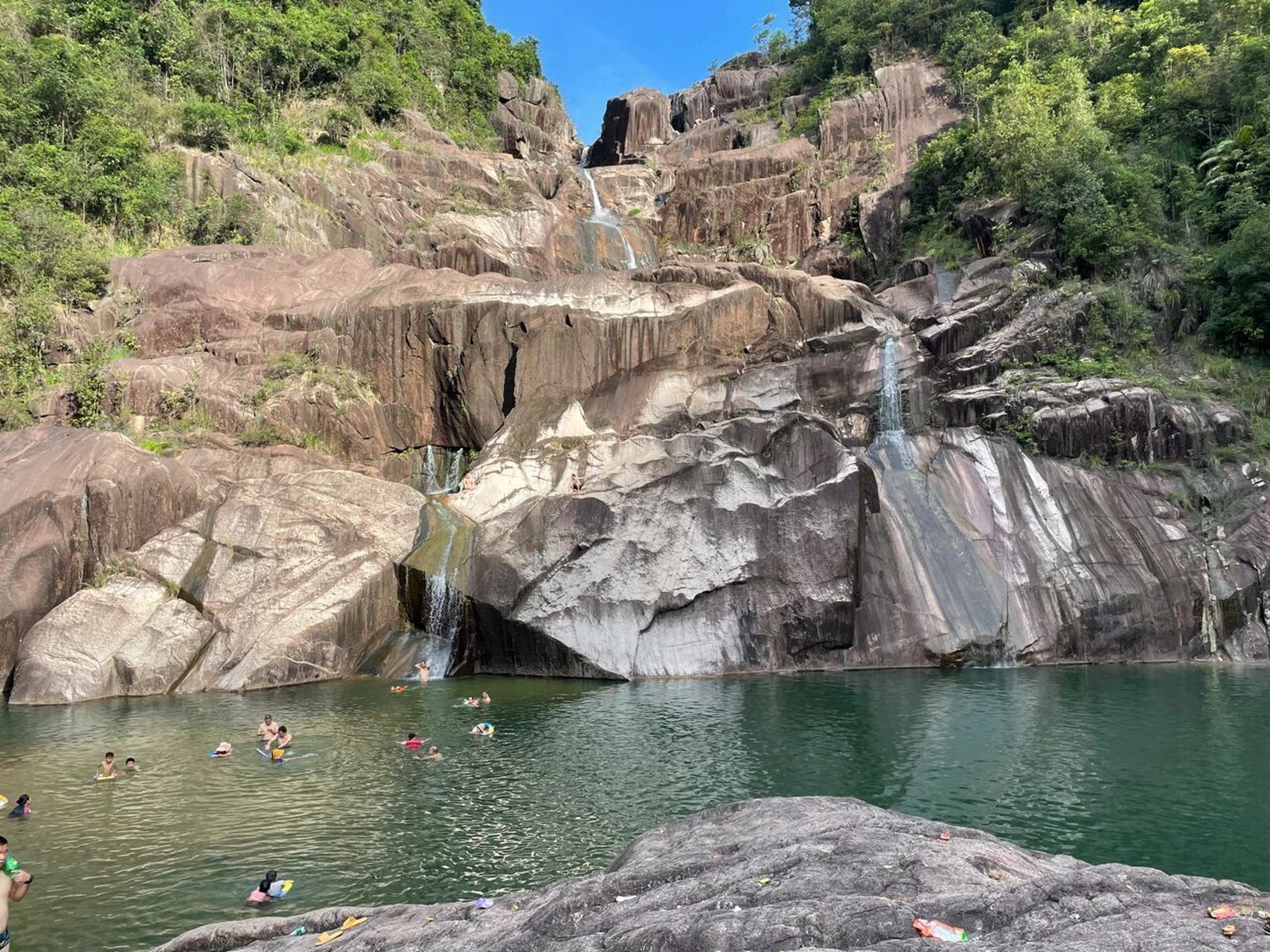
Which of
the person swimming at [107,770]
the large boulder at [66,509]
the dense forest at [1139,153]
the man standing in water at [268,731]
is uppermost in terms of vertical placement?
the dense forest at [1139,153]

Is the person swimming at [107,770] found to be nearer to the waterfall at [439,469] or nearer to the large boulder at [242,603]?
the large boulder at [242,603]

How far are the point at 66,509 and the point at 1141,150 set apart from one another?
4969 cm

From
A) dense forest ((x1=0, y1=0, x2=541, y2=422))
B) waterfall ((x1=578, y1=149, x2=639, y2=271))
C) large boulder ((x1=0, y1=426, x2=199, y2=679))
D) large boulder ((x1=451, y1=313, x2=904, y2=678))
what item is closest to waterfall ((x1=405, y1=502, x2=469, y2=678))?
large boulder ((x1=451, y1=313, x2=904, y2=678))

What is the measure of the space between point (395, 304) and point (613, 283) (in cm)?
1005

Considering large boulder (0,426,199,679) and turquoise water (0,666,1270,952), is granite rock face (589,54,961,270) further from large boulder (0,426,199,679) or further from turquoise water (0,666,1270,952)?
large boulder (0,426,199,679)

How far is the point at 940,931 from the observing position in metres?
6.26

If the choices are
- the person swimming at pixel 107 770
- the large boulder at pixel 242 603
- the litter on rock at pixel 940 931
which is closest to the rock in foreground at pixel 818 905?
the litter on rock at pixel 940 931

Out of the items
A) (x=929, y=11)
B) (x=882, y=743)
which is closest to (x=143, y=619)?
(x=882, y=743)

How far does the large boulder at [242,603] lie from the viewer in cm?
2372

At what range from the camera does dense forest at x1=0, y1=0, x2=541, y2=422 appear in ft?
115

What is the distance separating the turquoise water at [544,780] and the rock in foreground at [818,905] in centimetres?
253

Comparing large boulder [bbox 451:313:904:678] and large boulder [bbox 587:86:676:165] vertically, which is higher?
large boulder [bbox 587:86:676:165]

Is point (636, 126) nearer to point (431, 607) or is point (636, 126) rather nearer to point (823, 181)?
point (823, 181)

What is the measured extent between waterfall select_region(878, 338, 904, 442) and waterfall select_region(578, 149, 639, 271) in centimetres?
1649
